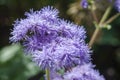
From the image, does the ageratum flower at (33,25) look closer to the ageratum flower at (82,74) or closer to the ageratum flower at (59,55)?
the ageratum flower at (59,55)

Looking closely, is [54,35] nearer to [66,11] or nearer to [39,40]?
[39,40]

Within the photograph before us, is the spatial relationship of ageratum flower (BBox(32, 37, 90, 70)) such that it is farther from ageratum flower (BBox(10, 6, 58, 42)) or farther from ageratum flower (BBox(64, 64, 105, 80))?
ageratum flower (BBox(64, 64, 105, 80))

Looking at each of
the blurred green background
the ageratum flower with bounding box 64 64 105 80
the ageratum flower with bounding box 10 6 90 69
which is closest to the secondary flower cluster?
the ageratum flower with bounding box 10 6 90 69

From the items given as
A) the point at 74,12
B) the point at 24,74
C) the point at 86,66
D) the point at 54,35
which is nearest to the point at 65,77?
the point at 86,66

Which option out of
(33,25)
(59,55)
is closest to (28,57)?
(33,25)

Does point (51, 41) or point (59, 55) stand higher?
point (51, 41)

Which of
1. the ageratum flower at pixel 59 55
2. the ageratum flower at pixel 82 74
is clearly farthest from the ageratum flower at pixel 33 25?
the ageratum flower at pixel 82 74

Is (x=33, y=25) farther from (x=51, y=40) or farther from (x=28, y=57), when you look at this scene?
(x=28, y=57)
